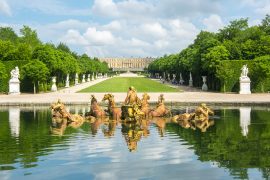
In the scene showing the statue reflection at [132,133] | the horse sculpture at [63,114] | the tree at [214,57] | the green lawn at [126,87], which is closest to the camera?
the statue reflection at [132,133]

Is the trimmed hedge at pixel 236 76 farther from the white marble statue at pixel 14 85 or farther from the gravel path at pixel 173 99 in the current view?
the white marble statue at pixel 14 85

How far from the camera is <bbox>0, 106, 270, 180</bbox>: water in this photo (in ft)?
37.1

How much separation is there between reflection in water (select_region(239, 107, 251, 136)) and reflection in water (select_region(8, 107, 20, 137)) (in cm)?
835

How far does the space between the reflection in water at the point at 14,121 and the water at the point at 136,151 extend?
44 mm

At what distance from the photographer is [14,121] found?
A: 2258 cm

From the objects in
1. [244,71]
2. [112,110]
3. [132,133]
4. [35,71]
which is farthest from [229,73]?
[132,133]

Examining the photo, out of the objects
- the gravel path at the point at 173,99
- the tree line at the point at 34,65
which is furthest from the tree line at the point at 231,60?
the tree line at the point at 34,65

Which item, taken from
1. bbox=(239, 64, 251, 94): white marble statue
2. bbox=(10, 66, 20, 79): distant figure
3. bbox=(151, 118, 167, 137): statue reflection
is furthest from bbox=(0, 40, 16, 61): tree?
bbox=(151, 118, 167, 137): statue reflection

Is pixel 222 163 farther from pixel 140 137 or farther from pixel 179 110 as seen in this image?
pixel 179 110

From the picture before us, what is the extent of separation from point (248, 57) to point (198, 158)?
43221mm

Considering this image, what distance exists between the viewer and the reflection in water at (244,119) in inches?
726

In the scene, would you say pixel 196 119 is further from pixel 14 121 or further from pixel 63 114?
pixel 14 121

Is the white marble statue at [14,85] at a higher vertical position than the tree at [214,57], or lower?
lower

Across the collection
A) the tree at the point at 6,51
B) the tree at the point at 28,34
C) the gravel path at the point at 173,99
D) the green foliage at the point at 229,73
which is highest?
the tree at the point at 28,34
